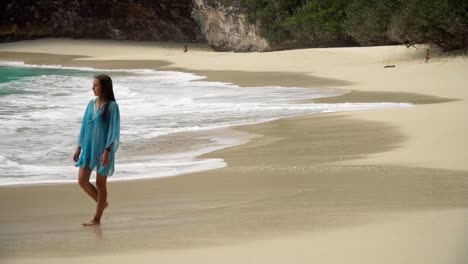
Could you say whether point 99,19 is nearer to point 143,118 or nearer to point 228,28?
point 228,28

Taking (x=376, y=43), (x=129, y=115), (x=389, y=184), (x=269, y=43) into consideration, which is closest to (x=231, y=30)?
(x=269, y=43)

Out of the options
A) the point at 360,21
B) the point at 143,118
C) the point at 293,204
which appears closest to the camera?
the point at 293,204

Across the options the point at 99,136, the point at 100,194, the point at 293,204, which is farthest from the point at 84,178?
the point at 293,204

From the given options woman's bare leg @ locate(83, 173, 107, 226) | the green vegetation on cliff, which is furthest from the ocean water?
the green vegetation on cliff

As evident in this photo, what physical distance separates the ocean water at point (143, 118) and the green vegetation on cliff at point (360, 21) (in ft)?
25.2

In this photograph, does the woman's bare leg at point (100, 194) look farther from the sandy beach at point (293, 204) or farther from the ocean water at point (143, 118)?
the ocean water at point (143, 118)

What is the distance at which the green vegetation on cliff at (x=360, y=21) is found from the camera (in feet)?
94.5

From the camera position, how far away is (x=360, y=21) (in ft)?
116

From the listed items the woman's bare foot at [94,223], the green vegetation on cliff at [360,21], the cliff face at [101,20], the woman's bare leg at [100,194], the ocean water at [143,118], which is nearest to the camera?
the woman's bare foot at [94,223]

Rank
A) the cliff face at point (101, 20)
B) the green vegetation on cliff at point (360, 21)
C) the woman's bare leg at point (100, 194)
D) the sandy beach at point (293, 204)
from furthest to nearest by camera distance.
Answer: the cliff face at point (101, 20) → the green vegetation on cliff at point (360, 21) → the woman's bare leg at point (100, 194) → the sandy beach at point (293, 204)

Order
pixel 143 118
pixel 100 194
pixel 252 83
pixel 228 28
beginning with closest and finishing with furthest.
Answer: pixel 100 194 → pixel 143 118 → pixel 252 83 → pixel 228 28

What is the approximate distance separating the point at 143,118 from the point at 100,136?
9.71m

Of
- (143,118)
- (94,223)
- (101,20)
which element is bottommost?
(101,20)

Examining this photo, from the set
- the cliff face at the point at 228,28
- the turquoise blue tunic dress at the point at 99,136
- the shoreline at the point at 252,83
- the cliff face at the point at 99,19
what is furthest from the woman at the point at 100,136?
the cliff face at the point at 99,19
